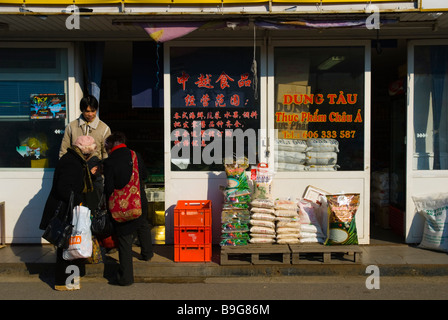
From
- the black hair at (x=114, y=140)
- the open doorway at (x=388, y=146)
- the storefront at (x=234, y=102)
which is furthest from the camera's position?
the open doorway at (x=388, y=146)

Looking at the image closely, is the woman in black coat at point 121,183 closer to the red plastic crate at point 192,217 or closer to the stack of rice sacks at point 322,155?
the red plastic crate at point 192,217

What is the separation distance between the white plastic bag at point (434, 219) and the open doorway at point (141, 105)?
151 inches

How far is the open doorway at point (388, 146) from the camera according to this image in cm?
688

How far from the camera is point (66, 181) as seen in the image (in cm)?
484

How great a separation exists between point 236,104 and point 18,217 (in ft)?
12.0

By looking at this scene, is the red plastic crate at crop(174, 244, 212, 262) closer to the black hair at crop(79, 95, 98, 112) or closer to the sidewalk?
the sidewalk

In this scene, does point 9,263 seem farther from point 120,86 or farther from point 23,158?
point 120,86

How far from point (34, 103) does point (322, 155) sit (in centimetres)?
439

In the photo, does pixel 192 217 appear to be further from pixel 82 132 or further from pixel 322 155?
pixel 322 155

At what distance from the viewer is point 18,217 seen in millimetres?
6426

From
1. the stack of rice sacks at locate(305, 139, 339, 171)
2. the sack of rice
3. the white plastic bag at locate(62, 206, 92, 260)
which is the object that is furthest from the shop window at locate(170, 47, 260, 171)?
the white plastic bag at locate(62, 206, 92, 260)

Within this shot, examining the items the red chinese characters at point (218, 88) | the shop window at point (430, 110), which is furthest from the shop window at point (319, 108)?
the shop window at point (430, 110)

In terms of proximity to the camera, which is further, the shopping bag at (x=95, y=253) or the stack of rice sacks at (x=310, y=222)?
the stack of rice sacks at (x=310, y=222)

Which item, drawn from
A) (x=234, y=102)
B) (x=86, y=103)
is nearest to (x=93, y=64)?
(x=86, y=103)
